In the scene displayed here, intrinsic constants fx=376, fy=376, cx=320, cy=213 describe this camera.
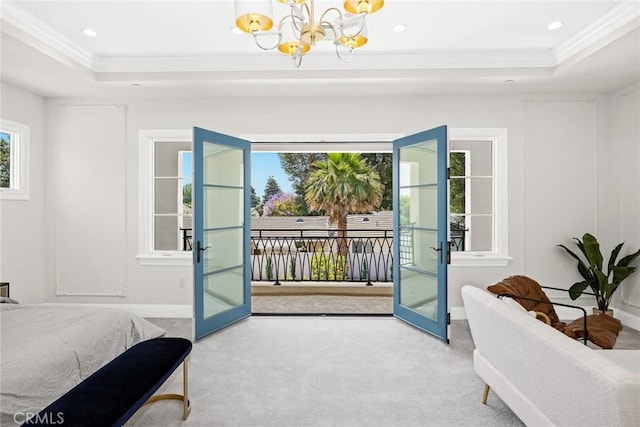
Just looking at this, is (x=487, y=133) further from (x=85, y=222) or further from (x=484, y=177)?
(x=85, y=222)

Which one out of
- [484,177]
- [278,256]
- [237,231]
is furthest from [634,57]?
[278,256]

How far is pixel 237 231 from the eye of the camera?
14.2ft

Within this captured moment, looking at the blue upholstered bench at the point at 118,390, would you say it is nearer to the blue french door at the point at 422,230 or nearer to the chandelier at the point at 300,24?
the chandelier at the point at 300,24

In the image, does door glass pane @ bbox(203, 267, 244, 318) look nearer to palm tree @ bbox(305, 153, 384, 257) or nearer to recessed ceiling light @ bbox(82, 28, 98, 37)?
recessed ceiling light @ bbox(82, 28, 98, 37)

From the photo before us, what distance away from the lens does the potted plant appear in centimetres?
383

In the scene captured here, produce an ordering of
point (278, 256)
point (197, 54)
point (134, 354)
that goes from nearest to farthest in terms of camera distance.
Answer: point (134, 354) < point (197, 54) < point (278, 256)

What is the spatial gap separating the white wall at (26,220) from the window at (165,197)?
1.15 m

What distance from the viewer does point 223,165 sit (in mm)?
4117

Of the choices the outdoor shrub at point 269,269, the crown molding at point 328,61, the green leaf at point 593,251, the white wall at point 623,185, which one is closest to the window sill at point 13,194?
the crown molding at point 328,61

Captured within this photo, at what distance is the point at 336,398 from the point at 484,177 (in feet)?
10.1

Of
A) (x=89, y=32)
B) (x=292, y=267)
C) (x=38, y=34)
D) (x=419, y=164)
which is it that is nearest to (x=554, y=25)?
(x=419, y=164)

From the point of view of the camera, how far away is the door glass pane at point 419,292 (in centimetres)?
387

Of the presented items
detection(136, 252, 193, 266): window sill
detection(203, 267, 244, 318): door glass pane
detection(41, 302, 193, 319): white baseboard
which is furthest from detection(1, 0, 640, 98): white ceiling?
detection(41, 302, 193, 319): white baseboard

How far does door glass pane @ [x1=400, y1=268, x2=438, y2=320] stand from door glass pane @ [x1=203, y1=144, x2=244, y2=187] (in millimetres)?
2194
